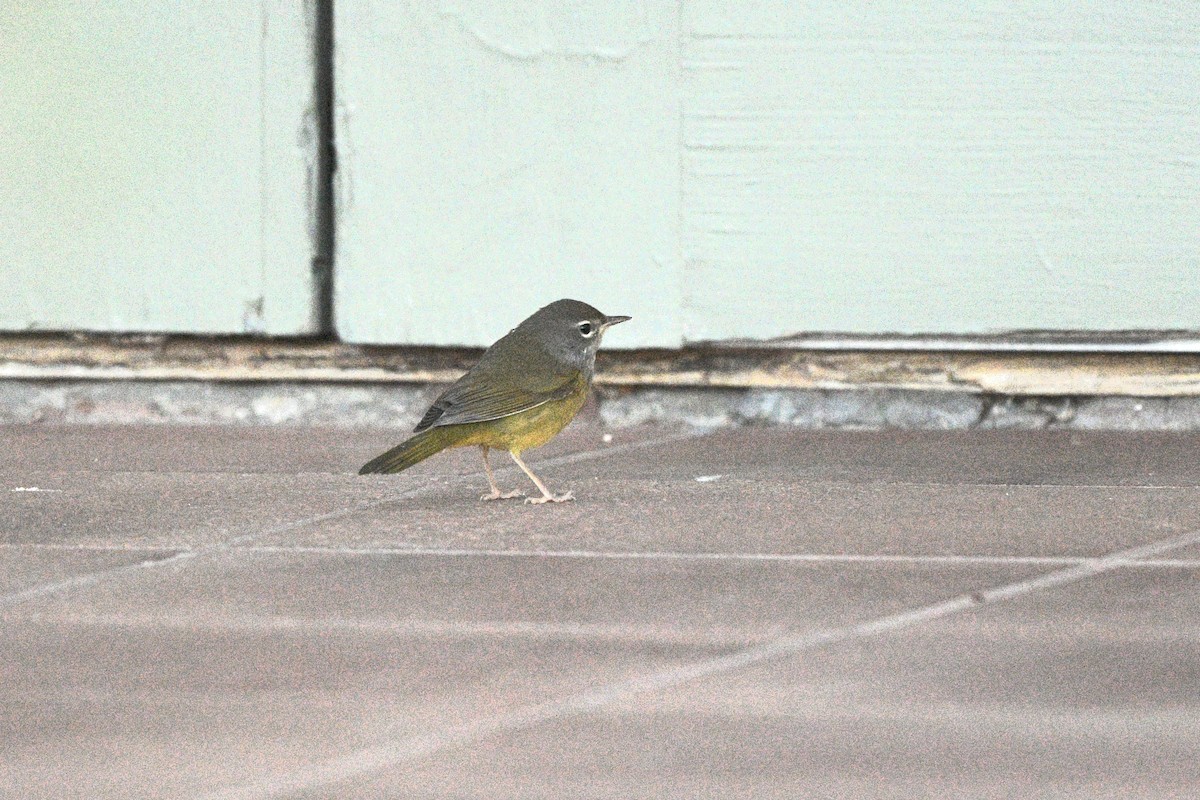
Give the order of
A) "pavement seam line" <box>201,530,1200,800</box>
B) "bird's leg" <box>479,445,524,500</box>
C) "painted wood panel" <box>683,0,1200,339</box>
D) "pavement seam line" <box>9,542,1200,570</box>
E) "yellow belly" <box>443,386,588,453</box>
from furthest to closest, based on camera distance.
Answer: "painted wood panel" <box>683,0,1200,339</box> → "bird's leg" <box>479,445,524,500</box> → "yellow belly" <box>443,386,588,453</box> → "pavement seam line" <box>9,542,1200,570</box> → "pavement seam line" <box>201,530,1200,800</box>

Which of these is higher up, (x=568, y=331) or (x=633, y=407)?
(x=568, y=331)

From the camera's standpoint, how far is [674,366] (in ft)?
20.5

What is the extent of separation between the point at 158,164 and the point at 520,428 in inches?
87.7

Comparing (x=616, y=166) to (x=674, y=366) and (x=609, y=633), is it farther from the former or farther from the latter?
(x=609, y=633)

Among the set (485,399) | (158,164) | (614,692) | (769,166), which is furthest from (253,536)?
(769,166)

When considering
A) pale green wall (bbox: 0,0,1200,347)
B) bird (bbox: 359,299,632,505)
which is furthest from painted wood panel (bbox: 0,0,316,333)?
bird (bbox: 359,299,632,505)

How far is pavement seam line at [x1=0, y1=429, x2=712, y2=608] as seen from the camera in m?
3.69

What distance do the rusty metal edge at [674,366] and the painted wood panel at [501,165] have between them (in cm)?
18

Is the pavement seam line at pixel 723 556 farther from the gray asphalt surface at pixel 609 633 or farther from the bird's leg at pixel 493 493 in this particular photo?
Result: the bird's leg at pixel 493 493

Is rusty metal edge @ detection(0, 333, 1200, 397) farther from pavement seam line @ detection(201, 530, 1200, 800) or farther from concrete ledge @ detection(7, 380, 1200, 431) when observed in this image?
pavement seam line @ detection(201, 530, 1200, 800)

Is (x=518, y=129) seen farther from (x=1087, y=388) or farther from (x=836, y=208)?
(x=1087, y=388)

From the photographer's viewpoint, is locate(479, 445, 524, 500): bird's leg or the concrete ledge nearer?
locate(479, 445, 524, 500): bird's leg

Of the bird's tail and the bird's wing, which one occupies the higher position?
the bird's wing

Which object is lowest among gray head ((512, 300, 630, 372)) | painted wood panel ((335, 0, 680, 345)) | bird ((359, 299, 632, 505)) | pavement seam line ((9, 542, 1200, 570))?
pavement seam line ((9, 542, 1200, 570))
